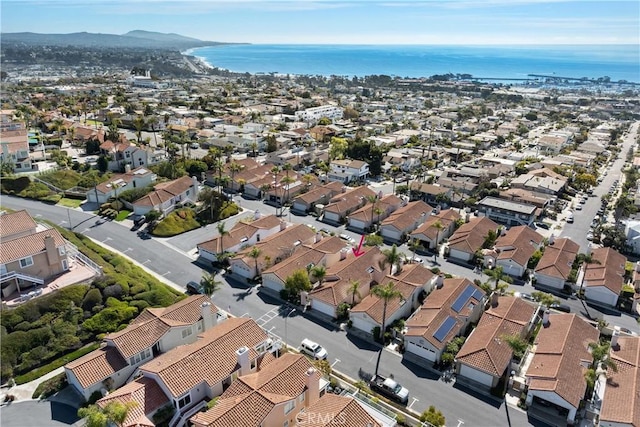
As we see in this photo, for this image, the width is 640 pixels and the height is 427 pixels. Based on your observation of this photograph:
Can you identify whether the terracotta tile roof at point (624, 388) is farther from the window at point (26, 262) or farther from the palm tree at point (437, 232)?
the window at point (26, 262)

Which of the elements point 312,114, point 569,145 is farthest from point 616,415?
point 312,114

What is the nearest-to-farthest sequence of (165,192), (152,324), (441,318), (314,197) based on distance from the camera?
(152,324) → (441,318) → (165,192) → (314,197)

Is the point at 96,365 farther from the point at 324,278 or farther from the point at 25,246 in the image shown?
the point at 324,278

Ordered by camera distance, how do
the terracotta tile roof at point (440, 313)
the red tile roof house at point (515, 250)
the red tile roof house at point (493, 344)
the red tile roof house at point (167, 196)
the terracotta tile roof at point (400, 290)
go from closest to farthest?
the red tile roof house at point (493, 344), the terracotta tile roof at point (440, 313), the terracotta tile roof at point (400, 290), the red tile roof house at point (515, 250), the red tile roof house at point (167, 196)

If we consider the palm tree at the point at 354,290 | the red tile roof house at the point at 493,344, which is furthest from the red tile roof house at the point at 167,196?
the red tile roof house at the point at 493,344

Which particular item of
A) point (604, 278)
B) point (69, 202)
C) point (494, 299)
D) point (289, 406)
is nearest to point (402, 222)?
point (494, 299)

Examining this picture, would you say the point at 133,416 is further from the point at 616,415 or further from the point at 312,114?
the point at 312,114

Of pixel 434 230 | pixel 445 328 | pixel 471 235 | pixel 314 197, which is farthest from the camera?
pixel 314 197
